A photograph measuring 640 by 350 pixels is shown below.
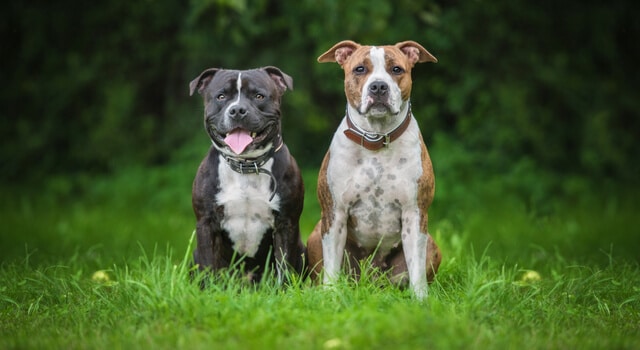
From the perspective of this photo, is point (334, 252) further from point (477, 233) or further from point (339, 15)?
point (339, 15)

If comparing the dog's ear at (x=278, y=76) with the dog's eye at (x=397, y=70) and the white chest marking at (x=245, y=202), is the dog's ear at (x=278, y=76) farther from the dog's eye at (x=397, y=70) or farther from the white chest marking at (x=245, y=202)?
the dog's eye at (x=397, y=70)

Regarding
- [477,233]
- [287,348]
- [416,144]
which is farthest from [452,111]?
[287,348]

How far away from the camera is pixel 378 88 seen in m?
4.42

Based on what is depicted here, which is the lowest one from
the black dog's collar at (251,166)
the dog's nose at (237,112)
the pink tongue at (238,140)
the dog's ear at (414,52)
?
the black dog's collar at (251,166)

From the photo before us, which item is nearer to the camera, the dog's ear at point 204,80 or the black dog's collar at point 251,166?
the black dog's collar at point 251,166

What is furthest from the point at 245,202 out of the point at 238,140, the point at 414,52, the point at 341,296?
the point at 414,52

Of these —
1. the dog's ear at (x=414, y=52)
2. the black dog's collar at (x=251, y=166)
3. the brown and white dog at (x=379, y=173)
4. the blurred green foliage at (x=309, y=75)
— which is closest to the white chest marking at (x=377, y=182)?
the brown and white dog at (x=379, y=173)

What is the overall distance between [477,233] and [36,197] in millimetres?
5655

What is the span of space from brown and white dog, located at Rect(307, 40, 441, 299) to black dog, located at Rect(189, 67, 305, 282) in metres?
0.25

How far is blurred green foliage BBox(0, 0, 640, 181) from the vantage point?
9.16 metres

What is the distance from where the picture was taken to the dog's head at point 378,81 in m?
4.44

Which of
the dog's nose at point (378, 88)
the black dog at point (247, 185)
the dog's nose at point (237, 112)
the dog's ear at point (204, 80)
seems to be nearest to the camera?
the dog's nose at point (378, 88)

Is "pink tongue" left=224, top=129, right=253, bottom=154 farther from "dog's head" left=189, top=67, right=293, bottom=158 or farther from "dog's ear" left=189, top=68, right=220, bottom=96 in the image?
"dog's ear" left=189, top=68, right=220, bottom=96

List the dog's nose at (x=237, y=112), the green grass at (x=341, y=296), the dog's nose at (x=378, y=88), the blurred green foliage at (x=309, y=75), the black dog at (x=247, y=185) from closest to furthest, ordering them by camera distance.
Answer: the green grass at (x=341, y=296)
the dog's nose at (x=378, y=88)
the dog's nose at (x=237, y=112)
the black dog at (x=247, y=185)
the blurred green foliage at (x=309, y=75)
